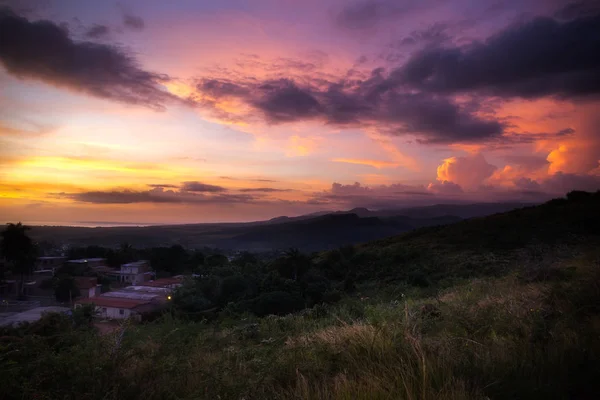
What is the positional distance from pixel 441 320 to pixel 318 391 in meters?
4.23

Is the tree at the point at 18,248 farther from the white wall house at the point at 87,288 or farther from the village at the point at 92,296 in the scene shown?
the white wall house at the point at 87,288

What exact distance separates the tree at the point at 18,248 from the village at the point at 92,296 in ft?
3.84

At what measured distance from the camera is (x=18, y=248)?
107ft

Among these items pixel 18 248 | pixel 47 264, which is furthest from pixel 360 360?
pixel 47 264

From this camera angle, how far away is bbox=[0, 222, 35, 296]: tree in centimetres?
3069

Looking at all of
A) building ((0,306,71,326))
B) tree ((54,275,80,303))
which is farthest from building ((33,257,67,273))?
building ((0,306,71,326))

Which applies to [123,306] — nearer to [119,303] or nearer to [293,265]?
[119,303]

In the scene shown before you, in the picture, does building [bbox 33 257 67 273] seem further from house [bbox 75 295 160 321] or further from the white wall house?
house [bbox 75 295 160 321]

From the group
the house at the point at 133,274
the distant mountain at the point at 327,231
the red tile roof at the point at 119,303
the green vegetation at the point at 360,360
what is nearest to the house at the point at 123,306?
the red tile roof at the point at 119,303

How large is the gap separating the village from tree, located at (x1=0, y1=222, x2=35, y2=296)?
1171 millimetres

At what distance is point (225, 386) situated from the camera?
366 cm

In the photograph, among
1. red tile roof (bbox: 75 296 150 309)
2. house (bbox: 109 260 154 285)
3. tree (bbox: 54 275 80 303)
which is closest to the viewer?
red tile roof (bbox: 75 296 150 309)

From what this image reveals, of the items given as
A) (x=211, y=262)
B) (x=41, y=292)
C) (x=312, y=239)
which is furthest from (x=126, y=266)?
(x=312, y=239)

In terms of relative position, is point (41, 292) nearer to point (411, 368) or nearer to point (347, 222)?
point (411, 368)
